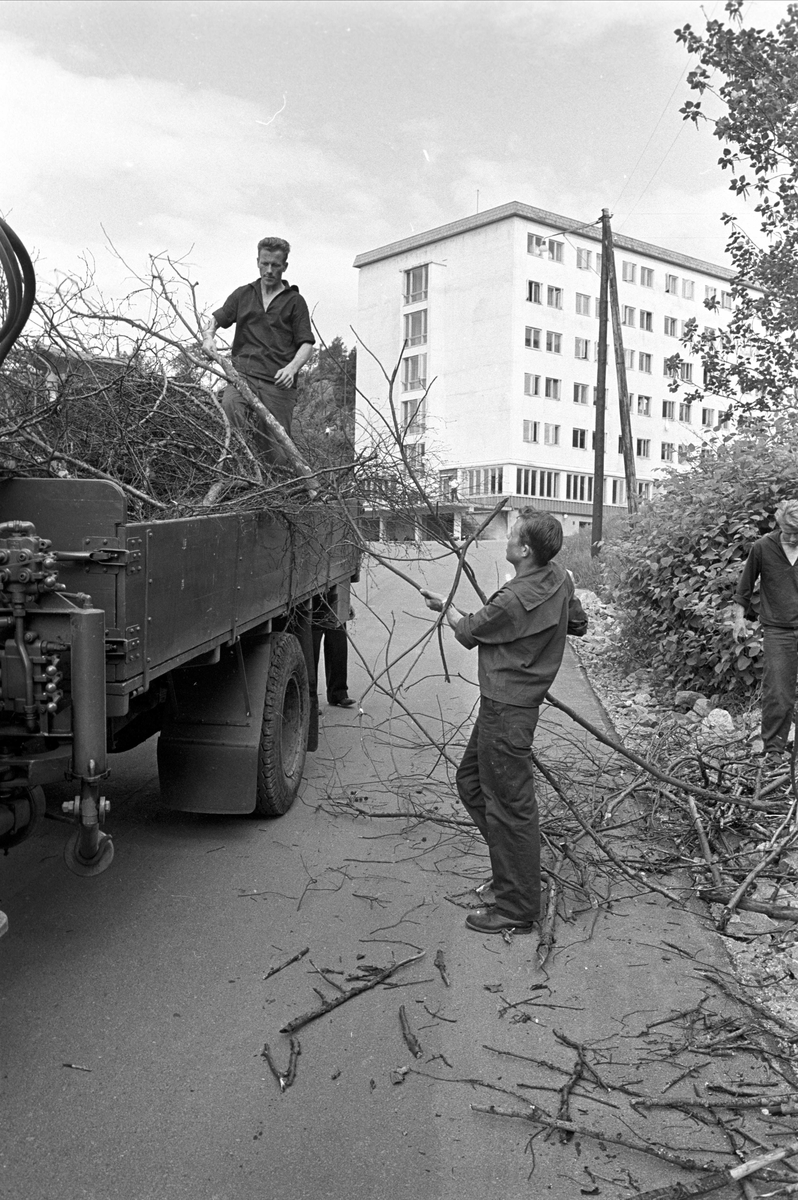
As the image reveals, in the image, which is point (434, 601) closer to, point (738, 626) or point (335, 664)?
point (738, 626)

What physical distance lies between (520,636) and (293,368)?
340 centimetres

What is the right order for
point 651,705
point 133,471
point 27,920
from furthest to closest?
1. point 651,705
2. point 133,471
3. point 27,920

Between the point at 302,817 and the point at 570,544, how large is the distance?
26.1m

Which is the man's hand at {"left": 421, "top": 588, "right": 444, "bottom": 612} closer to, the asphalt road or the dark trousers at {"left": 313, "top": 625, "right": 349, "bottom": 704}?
the asphalt road

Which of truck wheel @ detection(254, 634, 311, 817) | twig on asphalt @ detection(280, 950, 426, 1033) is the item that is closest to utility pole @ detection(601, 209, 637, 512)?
truck wheel @ detection(254, 634, 311, 817)

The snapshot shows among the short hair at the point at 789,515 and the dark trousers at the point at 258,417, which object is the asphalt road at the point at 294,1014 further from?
the short hair at the point at 789,515

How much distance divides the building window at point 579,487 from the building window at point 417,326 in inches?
441

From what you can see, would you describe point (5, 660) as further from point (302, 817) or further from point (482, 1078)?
point (302, 817)

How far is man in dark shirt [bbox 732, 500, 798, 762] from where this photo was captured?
23.6 ft

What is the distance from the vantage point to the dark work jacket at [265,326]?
24.2 ft

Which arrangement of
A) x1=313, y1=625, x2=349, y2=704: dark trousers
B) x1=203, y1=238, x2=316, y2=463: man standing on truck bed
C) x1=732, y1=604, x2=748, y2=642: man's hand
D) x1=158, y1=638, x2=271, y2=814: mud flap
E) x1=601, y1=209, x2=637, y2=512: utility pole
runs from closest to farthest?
x1=158, y1=638, x2=271, y2=814: mud flap
x1=203, y1=238, x2=316, y2=463: man standing on truck bed
x1=732, y1=604, x2=748, y2=642: man's hand
x1=313, y1=625, x2=349, y2=704: dark trousers
x1=601, y1=209, x2=637, y2=512: utility pole

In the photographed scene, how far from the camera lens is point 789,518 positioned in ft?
23.8

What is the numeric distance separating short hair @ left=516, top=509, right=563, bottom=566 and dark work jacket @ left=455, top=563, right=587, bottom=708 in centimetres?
8

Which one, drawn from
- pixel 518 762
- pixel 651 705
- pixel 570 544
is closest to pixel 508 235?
pixel 570 544
